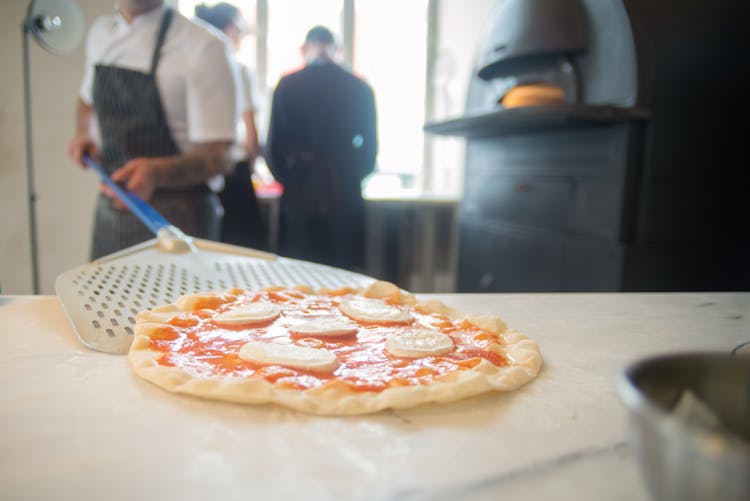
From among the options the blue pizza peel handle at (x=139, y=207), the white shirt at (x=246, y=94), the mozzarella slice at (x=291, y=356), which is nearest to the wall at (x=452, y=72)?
the white shirt at (x=246, y=94)

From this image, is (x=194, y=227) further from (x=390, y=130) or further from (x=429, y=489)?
(x=390, y=130)

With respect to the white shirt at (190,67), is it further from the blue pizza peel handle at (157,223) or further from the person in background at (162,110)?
the blue pizza peel handle at (157,223)

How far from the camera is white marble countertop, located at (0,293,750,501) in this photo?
1.44 ft

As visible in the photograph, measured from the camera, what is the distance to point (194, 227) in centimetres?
193

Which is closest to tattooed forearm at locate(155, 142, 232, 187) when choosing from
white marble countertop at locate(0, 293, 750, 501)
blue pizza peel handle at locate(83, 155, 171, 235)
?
blue pizza peel handle at locate(83, 155, 171, 235)

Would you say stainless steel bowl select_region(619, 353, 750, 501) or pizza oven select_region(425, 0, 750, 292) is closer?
stainless steel bowl select_region(619, 353, 750, 501)

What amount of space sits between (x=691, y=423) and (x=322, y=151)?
2.84 meters

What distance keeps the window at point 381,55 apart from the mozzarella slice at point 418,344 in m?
3.86

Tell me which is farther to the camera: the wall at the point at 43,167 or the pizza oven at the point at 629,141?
the wall at the point at 43,167

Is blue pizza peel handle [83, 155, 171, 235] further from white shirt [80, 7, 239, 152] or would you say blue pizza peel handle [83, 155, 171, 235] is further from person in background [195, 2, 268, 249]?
person in background [195, 2, 268, 249]

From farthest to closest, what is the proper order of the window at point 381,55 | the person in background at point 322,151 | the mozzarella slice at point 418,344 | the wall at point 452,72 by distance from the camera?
the window at point 381,55 → the wall at point 452,72 → the person in background at point 322,151 → the mozzarella slice at point 418,344

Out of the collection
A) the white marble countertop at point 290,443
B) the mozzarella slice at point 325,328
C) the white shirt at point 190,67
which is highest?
the white shirt at point 190,67

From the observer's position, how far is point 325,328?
2.63ft

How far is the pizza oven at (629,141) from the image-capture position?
Answer: 1.91m
